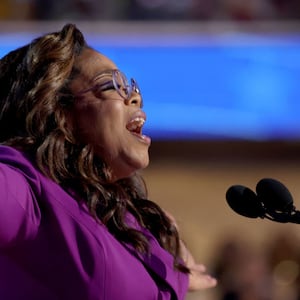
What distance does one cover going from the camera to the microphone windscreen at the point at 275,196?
8.88ft

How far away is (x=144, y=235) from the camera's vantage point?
294 centimetres

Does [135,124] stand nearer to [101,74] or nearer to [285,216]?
[101,74]

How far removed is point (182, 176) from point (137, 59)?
1.19 meters

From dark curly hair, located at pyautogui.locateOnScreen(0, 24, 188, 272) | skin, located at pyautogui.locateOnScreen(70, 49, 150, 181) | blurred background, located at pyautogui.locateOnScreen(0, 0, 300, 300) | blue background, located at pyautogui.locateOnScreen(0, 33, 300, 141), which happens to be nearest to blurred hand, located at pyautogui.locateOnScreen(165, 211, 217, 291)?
dark curly hair, located at pyautogui.locateOnScreen(0, 24, 188, 272)

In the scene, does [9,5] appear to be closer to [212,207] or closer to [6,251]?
[212,207]

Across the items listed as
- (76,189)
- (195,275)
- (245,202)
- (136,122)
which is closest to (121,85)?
(136,122)

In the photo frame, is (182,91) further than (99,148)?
Yes

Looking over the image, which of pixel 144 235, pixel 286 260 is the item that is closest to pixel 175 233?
pixel 144 235

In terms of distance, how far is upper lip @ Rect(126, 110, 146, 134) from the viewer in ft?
9.78

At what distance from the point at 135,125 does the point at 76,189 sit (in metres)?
0.28

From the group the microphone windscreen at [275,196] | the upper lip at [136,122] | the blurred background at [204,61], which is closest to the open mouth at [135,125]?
the upper lip at [136,122]

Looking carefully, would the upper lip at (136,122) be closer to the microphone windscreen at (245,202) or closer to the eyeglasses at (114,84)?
the eyeglasses at (114,84)

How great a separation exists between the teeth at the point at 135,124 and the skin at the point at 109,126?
0.05ft

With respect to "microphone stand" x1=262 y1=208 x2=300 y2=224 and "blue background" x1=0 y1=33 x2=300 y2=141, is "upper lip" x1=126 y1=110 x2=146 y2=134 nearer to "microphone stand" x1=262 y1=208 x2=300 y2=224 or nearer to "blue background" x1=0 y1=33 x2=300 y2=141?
"microphone stand" x1=262 y1=208 x2=300 y2=224
